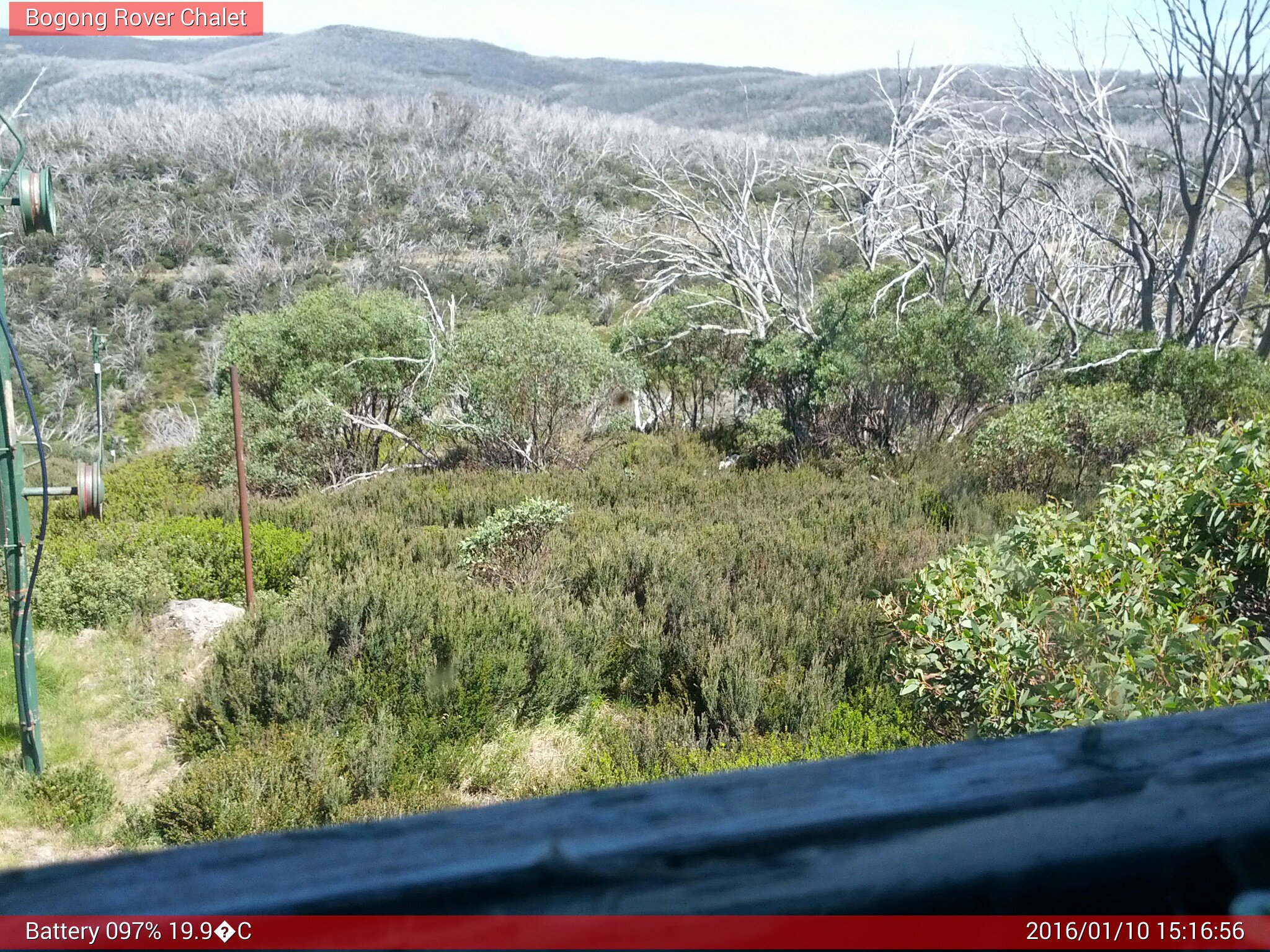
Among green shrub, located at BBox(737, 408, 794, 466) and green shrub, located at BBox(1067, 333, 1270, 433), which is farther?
green shrub, located at BBox(737, 408, 794, 466)

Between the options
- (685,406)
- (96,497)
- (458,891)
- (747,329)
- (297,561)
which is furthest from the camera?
(685,406)

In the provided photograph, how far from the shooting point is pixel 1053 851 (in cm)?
61

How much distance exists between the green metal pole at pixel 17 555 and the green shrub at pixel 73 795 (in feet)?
0.76

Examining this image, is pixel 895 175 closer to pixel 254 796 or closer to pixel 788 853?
pixel 254 796

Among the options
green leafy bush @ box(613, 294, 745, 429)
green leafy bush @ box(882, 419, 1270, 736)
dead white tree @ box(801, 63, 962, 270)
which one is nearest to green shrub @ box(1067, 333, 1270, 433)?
dead white tree @ box(801, 63, 962, 270)

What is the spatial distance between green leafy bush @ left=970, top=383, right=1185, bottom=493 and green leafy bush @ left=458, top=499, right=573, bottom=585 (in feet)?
16.1

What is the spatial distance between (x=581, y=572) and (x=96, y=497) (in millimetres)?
3649

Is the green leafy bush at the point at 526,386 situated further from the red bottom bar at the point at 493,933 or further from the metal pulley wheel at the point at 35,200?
the red bottom bar at the point at 493,933

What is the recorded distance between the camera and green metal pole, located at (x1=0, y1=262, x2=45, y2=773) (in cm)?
497

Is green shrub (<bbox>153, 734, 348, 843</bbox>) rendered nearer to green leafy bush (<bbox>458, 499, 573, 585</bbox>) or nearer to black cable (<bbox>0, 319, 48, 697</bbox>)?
black cable (<bbox>0, 319, 48, 697</bbox>)

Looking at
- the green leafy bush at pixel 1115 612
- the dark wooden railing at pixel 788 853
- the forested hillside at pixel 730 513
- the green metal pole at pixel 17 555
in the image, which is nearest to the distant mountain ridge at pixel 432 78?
the forested hillside at pixel 730 513

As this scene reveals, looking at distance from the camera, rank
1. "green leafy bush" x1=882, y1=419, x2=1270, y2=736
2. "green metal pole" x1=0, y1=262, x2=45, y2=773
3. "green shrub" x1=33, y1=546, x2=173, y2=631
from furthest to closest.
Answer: "green shrub" x1=33, y1=546, x2=173, y2=631
"green metal pole" x1=0, y1=262, x2=45, y2=773
"green leafy bush" x1=882, y1=419, x2=1270, y2=736

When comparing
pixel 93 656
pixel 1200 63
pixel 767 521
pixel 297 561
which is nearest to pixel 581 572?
pixel 767 521

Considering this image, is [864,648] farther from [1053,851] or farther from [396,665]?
[1053,851]
